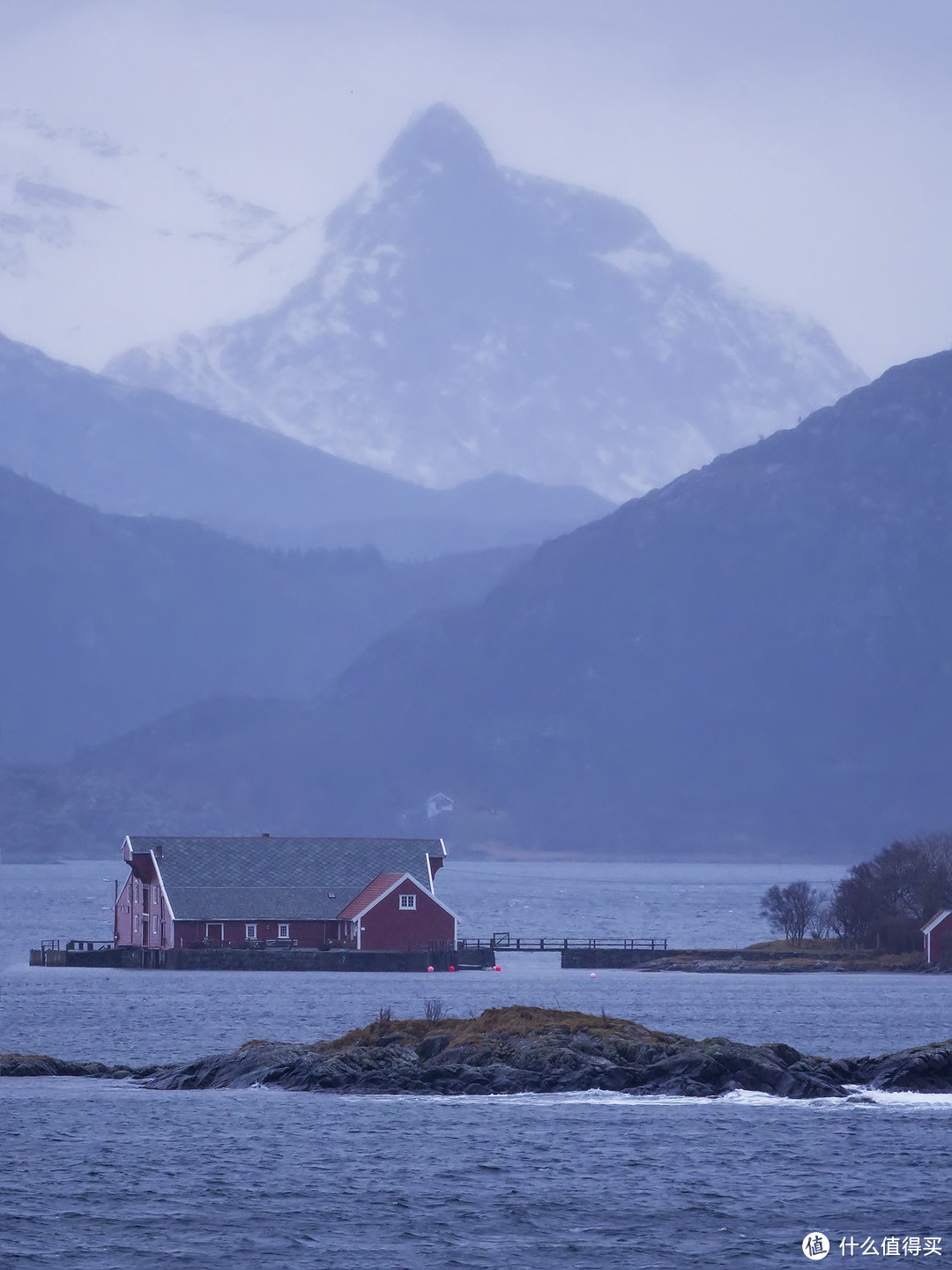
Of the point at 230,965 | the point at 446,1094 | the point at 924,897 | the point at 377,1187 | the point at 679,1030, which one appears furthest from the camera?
the point at 924,897

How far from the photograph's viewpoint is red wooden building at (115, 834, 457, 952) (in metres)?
107

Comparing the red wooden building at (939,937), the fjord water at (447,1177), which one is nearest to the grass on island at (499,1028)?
the fjord water at (447,1177)

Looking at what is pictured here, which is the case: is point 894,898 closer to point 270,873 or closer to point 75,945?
point 270,873

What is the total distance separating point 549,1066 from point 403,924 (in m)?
53.1

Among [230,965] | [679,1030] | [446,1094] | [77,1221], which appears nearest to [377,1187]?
[77,1221]

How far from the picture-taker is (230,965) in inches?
4119

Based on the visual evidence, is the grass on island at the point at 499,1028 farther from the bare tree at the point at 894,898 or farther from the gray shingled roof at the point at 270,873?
the bare tree at the point at 894,898

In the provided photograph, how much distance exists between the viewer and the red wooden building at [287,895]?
107m

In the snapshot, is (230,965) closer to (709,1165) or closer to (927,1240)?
(709,1165)

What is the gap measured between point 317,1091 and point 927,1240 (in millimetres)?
19961

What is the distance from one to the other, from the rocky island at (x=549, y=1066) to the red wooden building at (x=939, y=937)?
5254 centimetres

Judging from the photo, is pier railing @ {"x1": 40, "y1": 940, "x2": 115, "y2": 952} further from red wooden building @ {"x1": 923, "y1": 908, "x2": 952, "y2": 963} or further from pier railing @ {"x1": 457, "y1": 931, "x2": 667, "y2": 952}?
red wooden building @ {"x1": 923, "y1": 908, "x2": 952, "y2": 963}

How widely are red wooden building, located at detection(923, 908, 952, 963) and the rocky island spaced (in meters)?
52.5

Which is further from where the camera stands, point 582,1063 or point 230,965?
point 230,965
